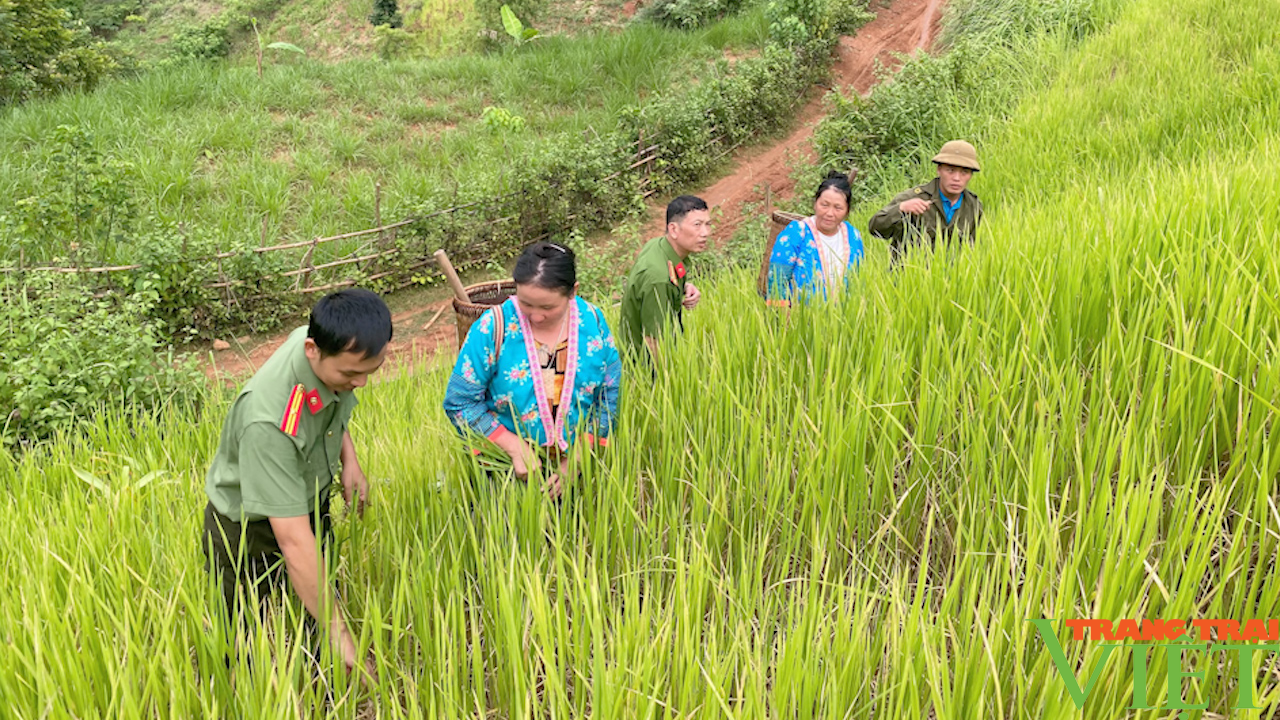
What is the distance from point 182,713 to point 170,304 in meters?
7.25

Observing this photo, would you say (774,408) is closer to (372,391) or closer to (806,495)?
(806,495)

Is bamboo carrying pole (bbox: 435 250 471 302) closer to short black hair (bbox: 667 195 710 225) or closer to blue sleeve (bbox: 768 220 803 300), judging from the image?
short black hair (bbox: 667 195 710 225)

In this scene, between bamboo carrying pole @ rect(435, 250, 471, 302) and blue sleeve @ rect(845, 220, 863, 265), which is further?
bamboo carrying pole @ rect(435, 250, 471, 302)

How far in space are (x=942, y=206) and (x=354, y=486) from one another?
3098 millimetres

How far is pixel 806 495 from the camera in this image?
1.60 metres

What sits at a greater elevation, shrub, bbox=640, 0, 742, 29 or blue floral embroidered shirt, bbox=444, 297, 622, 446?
shrub, bbox=640, 0, 742, 29

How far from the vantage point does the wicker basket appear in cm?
405

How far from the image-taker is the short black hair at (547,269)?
6.77 feet

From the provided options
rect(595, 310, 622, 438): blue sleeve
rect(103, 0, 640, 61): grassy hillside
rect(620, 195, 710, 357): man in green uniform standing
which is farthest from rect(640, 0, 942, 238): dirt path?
rect(595, 310, 622, 438): blue sleeve

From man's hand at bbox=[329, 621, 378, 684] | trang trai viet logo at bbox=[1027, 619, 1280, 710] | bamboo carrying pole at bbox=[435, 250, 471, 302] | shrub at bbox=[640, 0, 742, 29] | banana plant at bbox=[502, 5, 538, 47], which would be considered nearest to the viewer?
Result: trang trai viet logo at bbox=[1027, 619, 1280, 710]

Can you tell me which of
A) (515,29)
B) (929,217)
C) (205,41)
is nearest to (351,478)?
(929,217)

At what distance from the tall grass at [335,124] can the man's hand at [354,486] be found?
6.85 m

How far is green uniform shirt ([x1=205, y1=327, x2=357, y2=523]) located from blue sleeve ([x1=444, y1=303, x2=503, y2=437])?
38cm

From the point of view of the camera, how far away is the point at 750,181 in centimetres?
1135
